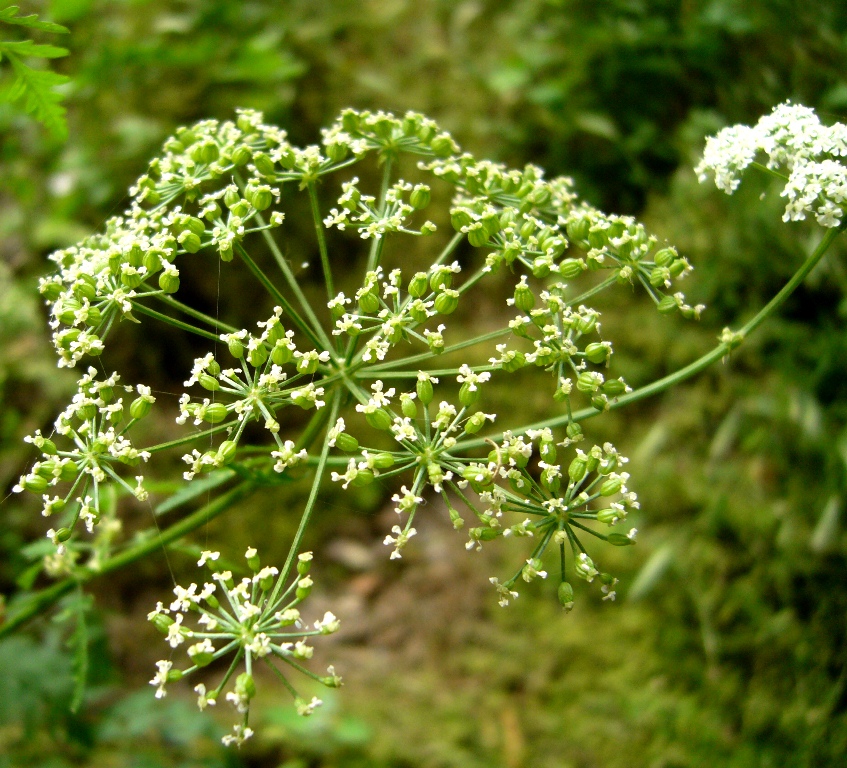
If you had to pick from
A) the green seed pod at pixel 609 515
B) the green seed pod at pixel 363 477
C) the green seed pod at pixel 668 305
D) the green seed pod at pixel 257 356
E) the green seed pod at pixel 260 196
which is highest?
the green seed pod at pixel 260 196

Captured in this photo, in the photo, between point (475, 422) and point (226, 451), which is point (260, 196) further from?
point (475, 422)

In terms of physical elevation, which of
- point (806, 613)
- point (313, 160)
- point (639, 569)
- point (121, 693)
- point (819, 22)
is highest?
point (819, 22)

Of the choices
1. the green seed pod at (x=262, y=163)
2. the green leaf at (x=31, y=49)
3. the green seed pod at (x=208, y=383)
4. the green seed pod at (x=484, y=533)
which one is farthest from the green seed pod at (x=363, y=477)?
the green leaf at (x=31, y=49)

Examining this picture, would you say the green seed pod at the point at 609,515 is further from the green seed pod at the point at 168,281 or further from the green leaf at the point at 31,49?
the green leaf at the point at 31,49

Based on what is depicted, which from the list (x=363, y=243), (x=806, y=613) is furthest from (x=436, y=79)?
(x=806, y=613)

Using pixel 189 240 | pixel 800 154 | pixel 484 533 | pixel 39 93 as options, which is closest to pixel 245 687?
pixel 484 533

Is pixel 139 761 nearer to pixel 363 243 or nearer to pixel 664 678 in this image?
pixel 664 678
